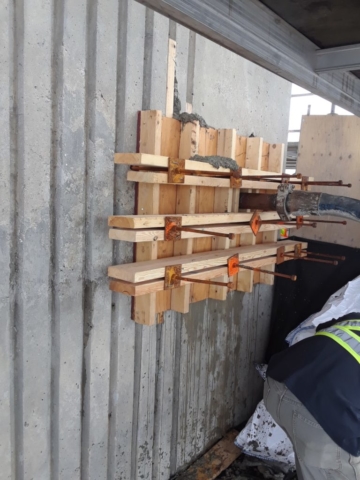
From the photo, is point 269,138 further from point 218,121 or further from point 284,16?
point 284,16

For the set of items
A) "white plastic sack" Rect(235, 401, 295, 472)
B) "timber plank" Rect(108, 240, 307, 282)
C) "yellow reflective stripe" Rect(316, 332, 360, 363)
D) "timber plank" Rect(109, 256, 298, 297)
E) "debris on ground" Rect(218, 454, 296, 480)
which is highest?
"timber plank" Rect(108, 240, 307, 282)

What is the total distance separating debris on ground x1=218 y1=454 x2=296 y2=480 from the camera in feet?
11.0

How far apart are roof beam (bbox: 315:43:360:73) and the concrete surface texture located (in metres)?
1.21

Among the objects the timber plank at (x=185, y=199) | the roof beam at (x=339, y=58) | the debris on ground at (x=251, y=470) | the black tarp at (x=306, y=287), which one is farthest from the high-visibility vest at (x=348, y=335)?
the roof beam at (x=339, y=58)

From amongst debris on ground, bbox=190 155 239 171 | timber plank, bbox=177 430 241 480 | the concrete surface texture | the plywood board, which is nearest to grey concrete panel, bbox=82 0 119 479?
the concrete surface texture

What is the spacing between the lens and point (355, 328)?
8.19 feet

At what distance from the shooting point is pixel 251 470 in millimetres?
3453

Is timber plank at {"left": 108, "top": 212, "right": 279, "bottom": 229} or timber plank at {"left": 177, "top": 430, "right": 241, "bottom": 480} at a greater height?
timber plank at {"left": 108, "top": 212, "right": 279, "bottom": 229}

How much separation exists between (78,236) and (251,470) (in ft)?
8.87

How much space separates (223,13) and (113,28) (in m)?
1.42

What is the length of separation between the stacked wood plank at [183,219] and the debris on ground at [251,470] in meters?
1.68

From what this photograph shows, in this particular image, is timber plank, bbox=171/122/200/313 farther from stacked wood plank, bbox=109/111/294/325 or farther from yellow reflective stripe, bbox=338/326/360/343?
yellow reflective stripe, bbox=338/326/360/343

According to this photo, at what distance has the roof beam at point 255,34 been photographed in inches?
30.6

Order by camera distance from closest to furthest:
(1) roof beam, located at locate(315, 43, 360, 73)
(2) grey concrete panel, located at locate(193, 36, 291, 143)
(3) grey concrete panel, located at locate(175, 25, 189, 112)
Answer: (1) roof beam, located at locate(315, 43, 360, 73) < (3) grey concrete panel, located at locate(175, 25, 189, 112) < (2) grey concrete panel, located at locate(193, 36, 291, 143)
